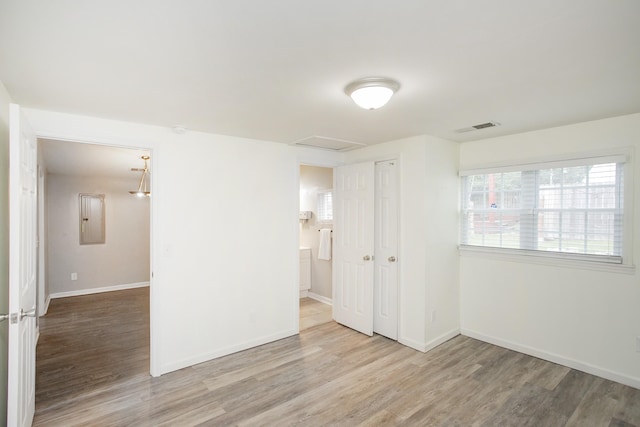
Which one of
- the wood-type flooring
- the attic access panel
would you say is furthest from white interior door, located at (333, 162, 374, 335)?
Result: the wood-type flooring

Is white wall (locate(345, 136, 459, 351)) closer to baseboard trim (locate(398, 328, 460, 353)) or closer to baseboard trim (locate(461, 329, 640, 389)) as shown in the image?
baseboard trim (locate(398, 328, 460, 353))

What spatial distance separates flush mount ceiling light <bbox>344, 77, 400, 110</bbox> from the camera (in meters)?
2.02

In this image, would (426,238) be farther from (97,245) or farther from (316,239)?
(97,245)

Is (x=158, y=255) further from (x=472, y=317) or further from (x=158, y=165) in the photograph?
(x=472, y=317)

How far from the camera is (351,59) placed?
69.2 inches

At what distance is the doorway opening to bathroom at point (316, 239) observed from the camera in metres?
5.32

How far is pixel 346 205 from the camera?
14.3ft

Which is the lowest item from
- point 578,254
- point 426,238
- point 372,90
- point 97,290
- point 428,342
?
point 97,290

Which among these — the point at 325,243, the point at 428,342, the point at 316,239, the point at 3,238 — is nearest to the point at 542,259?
the point at 428,342

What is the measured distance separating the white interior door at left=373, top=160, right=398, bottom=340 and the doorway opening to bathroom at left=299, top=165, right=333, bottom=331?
Answer: 1.22 m

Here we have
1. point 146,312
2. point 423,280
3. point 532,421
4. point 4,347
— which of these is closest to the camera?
point 4,347

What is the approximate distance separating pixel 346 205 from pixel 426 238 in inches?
46.5

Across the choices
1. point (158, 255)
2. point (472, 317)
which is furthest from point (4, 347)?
point (472, 317)

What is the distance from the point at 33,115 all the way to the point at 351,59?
8.24 ft
